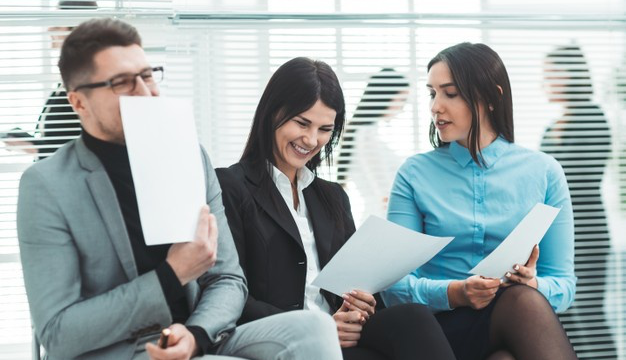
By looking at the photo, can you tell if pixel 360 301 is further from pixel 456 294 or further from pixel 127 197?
pixel 127 197

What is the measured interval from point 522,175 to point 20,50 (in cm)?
174

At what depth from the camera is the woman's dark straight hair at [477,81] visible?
90.0 inches

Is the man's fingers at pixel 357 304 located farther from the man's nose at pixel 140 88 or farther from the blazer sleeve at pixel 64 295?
the man's nose at pixel 140 88

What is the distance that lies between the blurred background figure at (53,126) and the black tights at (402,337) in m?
1.34

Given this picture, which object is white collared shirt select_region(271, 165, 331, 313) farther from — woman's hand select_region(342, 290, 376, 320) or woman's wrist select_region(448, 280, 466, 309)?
woman's wrist select_region(448, 280, 466, 309)

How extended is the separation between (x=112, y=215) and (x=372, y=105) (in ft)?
4.92

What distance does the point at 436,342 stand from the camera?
1831 mm

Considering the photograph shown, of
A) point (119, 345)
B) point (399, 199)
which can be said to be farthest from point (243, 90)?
point (119, 345)

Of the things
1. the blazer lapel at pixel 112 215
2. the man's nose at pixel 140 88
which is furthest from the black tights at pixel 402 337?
the man's nose at pixel 140 88

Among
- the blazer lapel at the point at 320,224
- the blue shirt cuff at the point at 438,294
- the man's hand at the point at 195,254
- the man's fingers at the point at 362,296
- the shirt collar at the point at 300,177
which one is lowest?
the blue shirt cuff at the point at 438,294

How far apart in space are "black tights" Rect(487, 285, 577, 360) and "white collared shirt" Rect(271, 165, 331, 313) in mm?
457

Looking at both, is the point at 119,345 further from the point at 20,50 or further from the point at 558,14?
the point at 558,14

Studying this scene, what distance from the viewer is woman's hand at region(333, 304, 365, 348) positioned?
201 centimetres

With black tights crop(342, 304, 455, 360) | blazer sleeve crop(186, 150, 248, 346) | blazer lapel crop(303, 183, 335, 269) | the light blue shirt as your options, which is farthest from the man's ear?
the light blue shirt
